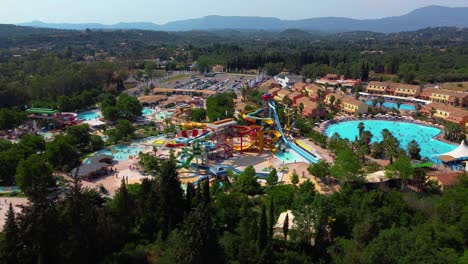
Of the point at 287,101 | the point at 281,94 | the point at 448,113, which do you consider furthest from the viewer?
the point at 281,94

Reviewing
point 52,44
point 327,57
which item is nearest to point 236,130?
point 327,57

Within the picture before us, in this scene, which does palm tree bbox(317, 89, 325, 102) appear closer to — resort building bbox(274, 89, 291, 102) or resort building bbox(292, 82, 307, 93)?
resort building bbox(274, 89, 291, 102)

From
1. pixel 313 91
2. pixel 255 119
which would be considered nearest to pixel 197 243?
pixel 255 119

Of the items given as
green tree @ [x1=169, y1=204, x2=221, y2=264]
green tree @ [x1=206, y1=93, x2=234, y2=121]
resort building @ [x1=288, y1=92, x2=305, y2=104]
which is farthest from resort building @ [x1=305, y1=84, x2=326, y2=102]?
green tree @ [x1=169, y1=204, x2=221, y2=264]

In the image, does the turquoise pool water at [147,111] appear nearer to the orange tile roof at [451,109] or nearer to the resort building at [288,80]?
the resort building at [288,80]

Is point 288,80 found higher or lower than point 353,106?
higher

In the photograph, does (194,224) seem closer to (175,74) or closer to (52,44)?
(175,74)

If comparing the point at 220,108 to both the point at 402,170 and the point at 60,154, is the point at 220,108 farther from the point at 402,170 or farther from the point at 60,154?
the point at 402,170
